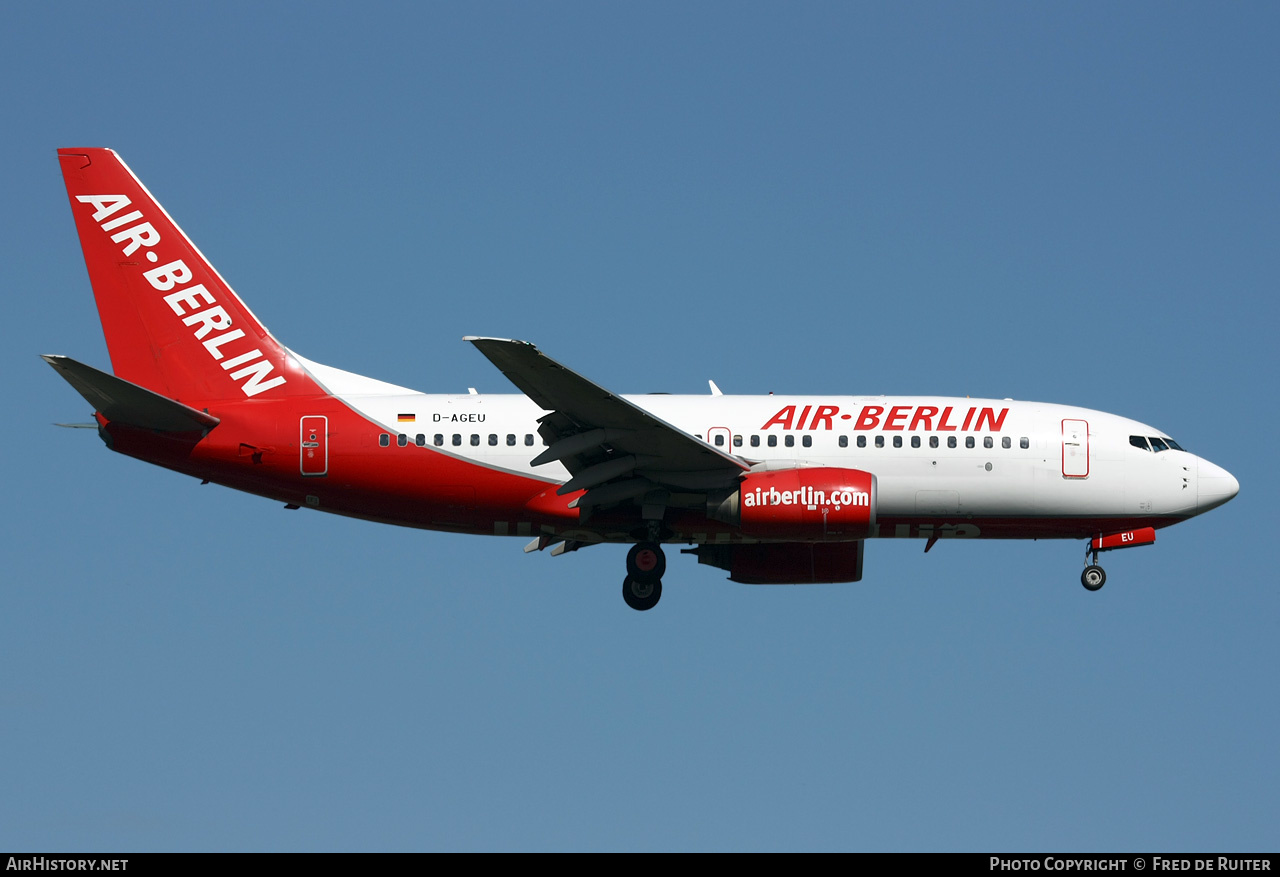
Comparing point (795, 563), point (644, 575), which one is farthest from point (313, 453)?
point (795, 563)

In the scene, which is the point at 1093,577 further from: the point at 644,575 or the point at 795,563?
the point at 644,575

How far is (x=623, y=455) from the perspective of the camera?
35.0 metres

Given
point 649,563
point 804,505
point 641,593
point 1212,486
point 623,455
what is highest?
point 623,455

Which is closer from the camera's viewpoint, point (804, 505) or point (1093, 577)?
point (804, 505)

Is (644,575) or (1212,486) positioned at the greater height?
(1212,486)

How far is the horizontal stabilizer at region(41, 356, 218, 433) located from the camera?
108 ft

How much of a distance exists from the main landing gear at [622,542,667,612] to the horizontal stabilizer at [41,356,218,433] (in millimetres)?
10174

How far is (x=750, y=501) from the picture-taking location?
113ft

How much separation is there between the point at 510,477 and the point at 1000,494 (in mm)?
11307

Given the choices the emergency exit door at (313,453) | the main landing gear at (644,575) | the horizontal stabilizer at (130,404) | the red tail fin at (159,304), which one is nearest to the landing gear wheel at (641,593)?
the main landing gear at (644,575)

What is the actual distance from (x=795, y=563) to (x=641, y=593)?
4.34 metres
